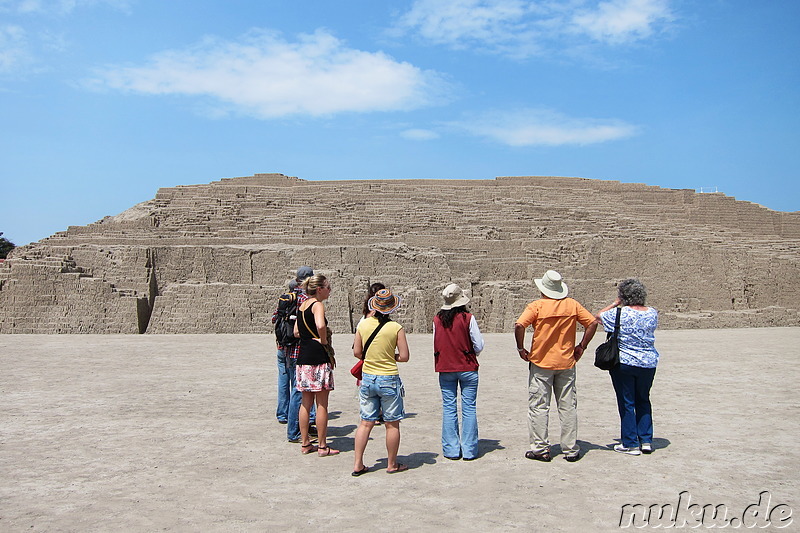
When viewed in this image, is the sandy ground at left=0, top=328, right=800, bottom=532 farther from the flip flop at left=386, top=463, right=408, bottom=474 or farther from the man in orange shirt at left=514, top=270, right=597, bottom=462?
the man in orange shirt at left=514, top=270, right=597, bottom=462

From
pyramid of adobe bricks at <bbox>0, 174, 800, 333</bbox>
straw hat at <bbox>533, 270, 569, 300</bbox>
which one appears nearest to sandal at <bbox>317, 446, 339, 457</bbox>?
straw hat at <bbox>533, 270, 569, 300</bbox>

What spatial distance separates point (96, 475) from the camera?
5.67 meters

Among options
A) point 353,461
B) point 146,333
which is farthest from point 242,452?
point 146,333

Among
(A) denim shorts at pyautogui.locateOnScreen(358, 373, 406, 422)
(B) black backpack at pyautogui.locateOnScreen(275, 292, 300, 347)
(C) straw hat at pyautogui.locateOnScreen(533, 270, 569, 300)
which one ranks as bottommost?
(A) denim shorts at pyautogui.locateOnScreen(358, 373, 406, 422)

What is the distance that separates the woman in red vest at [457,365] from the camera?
236 inches

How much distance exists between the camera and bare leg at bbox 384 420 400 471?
561cm

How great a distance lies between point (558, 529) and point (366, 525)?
1261 millimetres

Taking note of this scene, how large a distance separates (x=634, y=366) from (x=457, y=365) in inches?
66.1

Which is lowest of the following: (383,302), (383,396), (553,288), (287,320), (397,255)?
(383,396)

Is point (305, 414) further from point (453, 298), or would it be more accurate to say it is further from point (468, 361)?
point (453, 298)

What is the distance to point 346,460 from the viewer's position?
6.18 m

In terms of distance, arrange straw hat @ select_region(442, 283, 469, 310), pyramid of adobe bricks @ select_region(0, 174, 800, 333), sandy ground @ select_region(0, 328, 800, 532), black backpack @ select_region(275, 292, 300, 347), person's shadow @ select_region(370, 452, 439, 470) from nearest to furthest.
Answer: sandy ground @ select_region(0, 328, 800, 532), person's shadow @ select_region(370, 452, 439, 470), straw hat @ select_region(442, 283, 469, 310), black backpack @ select_region(275, 292, 300, 347), pyramid of adobe bricks @ select_region(0, 174, 800, 333)

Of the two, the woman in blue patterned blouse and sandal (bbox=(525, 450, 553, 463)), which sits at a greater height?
the woman in blue patterned blouse

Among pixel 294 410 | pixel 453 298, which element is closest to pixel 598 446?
pixel 453 298
